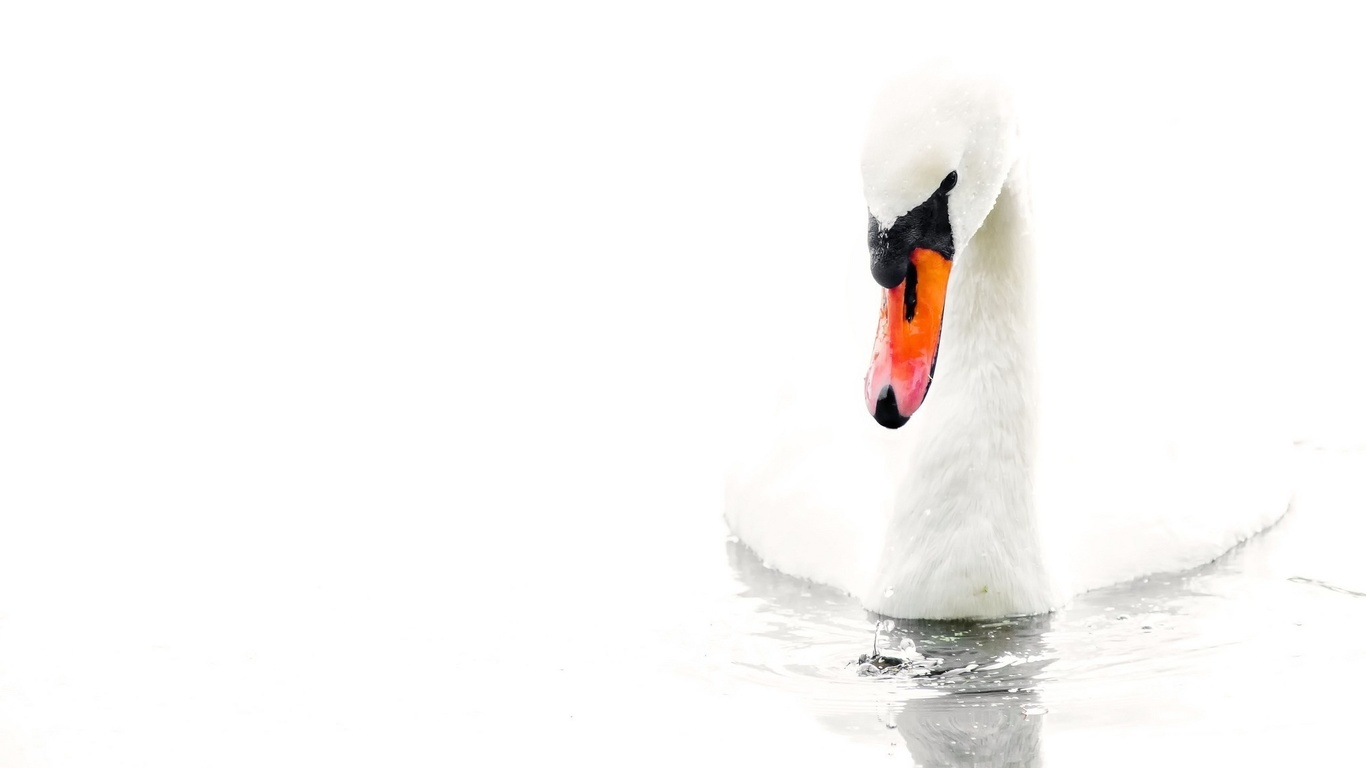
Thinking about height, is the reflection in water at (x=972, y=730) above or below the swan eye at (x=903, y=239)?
below

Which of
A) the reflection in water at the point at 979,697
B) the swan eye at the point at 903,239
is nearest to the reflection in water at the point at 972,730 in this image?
the reflection in water at the point at 979,697

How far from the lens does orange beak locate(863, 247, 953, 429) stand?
21.2 ft

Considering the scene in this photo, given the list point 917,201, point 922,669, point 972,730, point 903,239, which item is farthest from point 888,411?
point 972,730

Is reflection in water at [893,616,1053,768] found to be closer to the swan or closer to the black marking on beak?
the swan

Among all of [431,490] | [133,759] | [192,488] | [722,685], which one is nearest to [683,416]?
[431,490]

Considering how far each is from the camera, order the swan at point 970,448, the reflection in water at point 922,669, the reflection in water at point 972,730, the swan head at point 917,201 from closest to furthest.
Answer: the reflection in water at point 972,730 → the reflection in water at point 922,669 → the swan head at point 917,201 → the swan at point 970,448

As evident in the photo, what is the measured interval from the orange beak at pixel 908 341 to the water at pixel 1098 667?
0.81 m

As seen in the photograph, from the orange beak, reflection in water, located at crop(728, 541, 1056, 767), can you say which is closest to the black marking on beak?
the orange beak

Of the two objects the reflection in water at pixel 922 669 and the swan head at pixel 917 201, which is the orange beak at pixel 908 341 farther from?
the reflection in water at pixel 922 669

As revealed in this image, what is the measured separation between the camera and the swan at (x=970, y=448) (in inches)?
256

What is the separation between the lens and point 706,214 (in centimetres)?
1320

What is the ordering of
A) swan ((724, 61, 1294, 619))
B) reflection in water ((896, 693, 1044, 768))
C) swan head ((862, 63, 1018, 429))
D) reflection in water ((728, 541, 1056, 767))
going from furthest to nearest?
swan ((724, 61, 1294, 619))
swan head ((862, 63, 1018, 429))
reflection in water ((728, 541, 1056, 767))
reflection in water ((896, 693, 1044, 768))

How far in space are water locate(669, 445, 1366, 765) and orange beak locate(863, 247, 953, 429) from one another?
808 millimetres

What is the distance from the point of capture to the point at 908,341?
651cm
